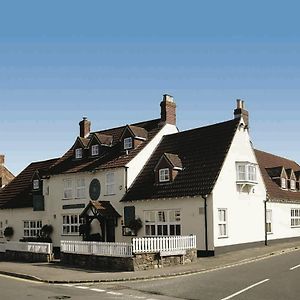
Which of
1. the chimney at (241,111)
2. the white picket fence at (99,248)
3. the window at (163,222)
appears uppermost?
the chimney at (241,111)

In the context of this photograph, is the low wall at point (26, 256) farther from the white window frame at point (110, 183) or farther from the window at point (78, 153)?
the window at point (78, 153)

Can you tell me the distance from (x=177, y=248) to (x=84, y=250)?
520 centimetres

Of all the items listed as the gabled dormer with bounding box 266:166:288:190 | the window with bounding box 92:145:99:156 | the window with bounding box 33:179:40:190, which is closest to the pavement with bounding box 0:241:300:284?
the gabled dormer with bounding box 266:166:288:190

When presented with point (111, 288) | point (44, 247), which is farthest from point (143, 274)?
point (44, 247)

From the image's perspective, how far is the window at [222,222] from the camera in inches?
1184

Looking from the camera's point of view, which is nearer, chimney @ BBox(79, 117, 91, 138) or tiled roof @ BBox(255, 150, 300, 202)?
tiled roof @ BBox(255, 150, 300, 202)

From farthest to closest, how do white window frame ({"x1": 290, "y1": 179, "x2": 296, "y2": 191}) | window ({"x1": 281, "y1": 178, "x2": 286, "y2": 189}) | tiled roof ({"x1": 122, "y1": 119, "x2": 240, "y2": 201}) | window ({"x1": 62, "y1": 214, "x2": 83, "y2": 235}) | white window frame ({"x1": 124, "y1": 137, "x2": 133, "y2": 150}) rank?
1. white window frame ({"x1": 290, "y1": 179, "x2": 296, "y2": 191})
2. window ({"x1": 281, "y1": 178, "x2": 286, "y2": 189})
3. window ({"x1": 62, "y1": 214, "x2": 83, "y2": 235})
4. white window frame ({"x1": 124, "y1": 137, "x2": 133, "y2": 150})
5. tiled roof ({"x1": 122, "y1": 119, "x2": 240, "y2": 201})

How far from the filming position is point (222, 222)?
99.5 ft

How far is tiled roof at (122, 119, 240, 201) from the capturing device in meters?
30.6

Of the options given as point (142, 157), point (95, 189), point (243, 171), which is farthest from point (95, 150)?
point (243, 171)

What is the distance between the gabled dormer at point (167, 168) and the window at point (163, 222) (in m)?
2.23

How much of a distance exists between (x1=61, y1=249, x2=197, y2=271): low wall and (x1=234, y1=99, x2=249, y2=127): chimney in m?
12.4

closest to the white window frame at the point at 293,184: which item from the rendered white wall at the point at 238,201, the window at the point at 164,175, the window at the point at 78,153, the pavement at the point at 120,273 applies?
the rendered white wall at the point at 238,201

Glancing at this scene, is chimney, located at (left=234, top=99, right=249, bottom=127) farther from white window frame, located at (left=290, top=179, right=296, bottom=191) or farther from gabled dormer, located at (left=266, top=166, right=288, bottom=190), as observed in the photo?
white window frame, located at (left=290, top=179, right=296, bottom=191)
